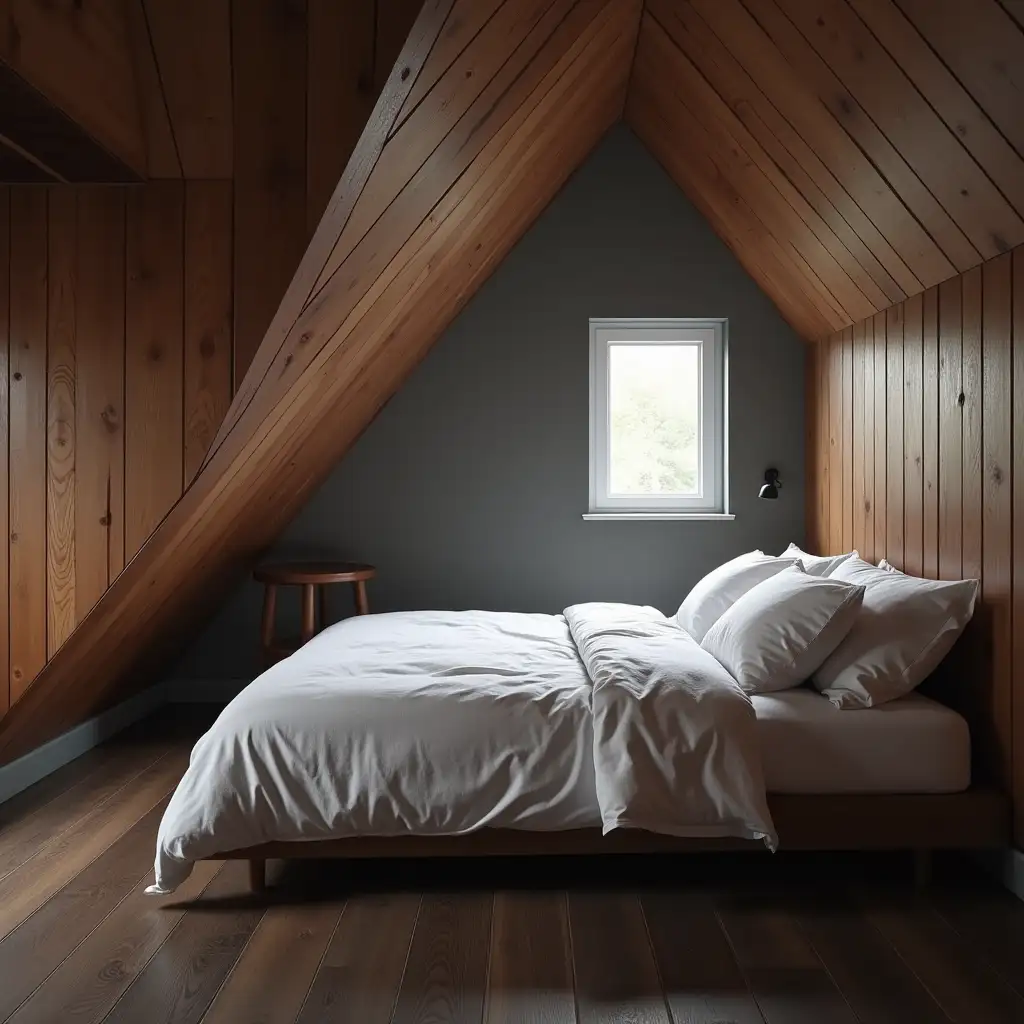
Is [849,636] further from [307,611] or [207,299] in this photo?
[307,611]

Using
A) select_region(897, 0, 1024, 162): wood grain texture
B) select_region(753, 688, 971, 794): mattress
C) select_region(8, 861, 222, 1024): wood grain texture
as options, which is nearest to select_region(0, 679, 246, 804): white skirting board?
select_region(8, 861, 222, 1024): wood grain texture

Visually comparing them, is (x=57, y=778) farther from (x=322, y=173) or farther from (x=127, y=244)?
(x=322, y=173)

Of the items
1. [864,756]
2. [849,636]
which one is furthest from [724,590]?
[864,756]

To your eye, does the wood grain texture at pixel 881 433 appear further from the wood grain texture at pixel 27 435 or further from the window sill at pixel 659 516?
the wood grain texture at pixel 27 435

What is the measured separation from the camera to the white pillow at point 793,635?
2.56m

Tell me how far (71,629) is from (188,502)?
46 centimetres

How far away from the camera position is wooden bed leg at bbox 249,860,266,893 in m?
2.38

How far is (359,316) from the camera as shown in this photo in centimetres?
284

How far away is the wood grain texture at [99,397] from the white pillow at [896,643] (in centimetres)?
191

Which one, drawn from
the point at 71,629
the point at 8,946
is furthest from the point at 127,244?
the point at 8,946

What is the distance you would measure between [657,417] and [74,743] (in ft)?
9.28

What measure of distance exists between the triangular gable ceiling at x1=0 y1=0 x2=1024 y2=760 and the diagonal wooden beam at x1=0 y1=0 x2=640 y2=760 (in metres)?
0.01

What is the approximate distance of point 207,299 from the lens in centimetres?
233

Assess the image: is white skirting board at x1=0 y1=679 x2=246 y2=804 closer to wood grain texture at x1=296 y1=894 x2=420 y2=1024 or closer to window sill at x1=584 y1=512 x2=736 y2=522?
wood grain texture at x1=296 y1=894 x2=420 y2=1024
